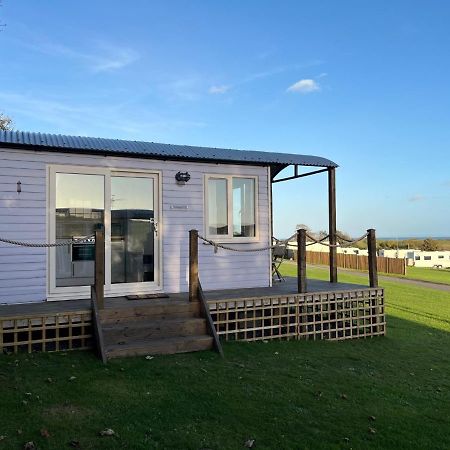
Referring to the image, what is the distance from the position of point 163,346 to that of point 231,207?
2.99m

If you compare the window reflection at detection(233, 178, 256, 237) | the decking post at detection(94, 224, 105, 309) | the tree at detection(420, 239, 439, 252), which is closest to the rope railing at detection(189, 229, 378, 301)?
the window reflection at detection(233, 178, 256, 237)

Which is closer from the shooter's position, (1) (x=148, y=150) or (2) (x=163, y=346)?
(2) (x=163, y=346)

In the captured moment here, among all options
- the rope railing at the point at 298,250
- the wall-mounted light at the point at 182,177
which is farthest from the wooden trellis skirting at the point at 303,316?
the wall-mounted light at the point at 182,177

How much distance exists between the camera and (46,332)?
17.7 ft

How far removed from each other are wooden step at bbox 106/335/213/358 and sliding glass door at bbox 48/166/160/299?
1.65 metres

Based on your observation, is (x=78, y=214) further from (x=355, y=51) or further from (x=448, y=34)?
(x=448, y=34)

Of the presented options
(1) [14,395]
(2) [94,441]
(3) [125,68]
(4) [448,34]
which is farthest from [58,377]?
(4) [448,34]

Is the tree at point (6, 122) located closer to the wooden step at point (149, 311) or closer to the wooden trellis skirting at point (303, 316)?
the wooden step at point (149, 311)

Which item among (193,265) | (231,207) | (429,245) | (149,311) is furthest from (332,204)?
(429,245)

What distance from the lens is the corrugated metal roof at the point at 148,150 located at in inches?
237

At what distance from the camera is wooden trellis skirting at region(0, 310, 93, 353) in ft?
15.9

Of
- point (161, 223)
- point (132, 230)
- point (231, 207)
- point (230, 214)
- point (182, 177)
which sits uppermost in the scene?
point (182, 177)

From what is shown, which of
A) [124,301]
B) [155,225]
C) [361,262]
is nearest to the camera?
[124,301]

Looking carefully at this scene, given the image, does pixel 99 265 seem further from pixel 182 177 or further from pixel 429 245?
pixel 429 245
